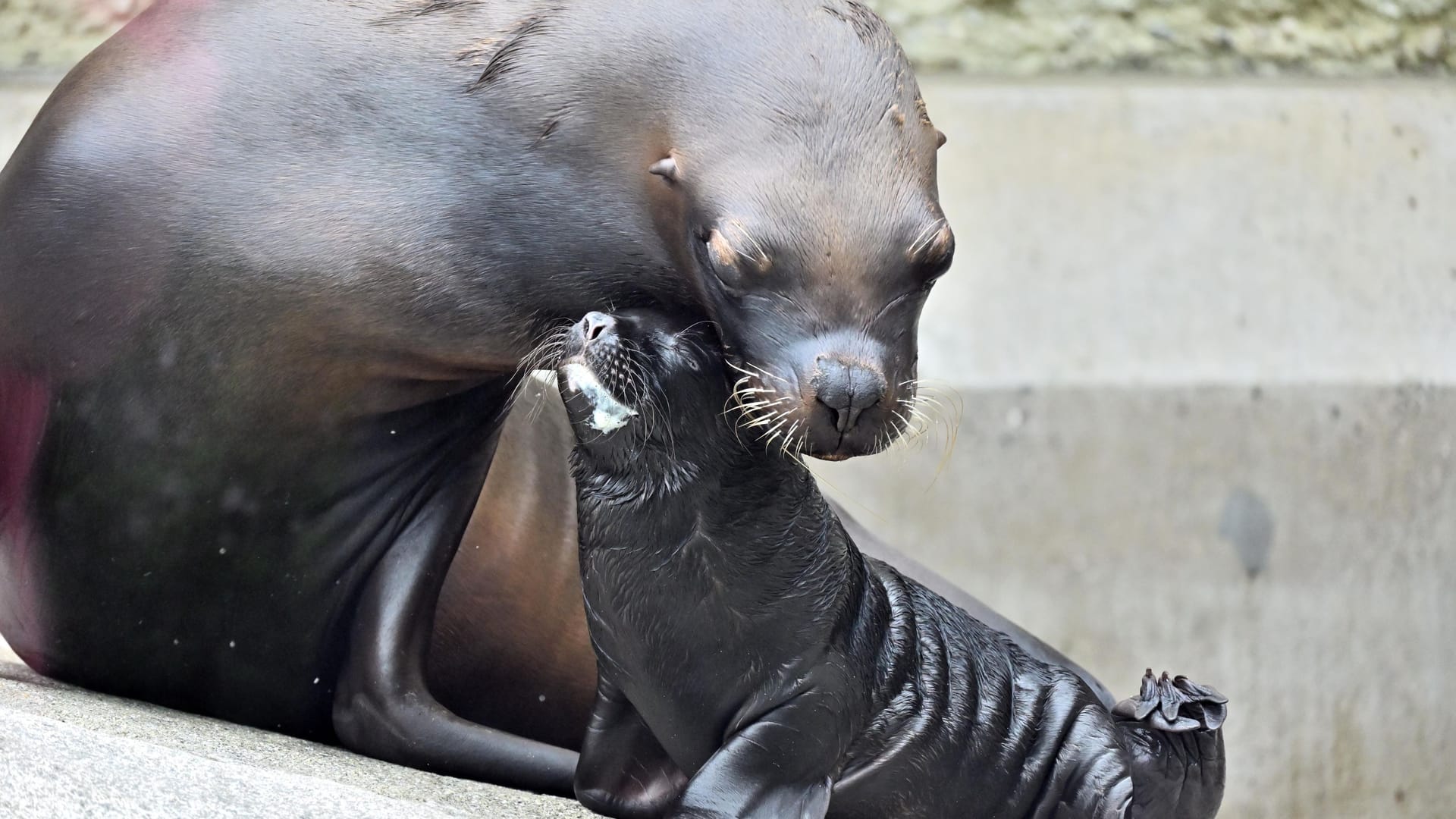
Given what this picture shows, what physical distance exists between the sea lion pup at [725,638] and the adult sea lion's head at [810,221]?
0.34ft

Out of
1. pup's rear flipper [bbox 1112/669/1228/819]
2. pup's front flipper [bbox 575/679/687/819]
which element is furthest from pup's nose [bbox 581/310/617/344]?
pup's rear flipper [bbox 1112/669/1228/819]

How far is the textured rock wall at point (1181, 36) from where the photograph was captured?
4.70 metres

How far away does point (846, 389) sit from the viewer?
1.69 metres

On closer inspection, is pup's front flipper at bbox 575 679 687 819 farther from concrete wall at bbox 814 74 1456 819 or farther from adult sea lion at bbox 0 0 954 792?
concrete wall at bbox 814 74 1456 819

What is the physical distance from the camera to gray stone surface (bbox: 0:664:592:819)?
1.63 m

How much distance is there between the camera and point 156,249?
2.16m

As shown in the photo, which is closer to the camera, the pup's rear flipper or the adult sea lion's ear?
the adult sea lion's ear

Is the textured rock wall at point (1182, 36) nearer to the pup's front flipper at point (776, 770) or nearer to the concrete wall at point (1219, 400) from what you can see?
the concrete wall at point (1219, 400)

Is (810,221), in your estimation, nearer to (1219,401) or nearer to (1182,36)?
(1219,401)

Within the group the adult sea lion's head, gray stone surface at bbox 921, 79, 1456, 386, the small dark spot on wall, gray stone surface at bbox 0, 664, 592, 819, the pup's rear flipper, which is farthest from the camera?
the small dark spot on wall

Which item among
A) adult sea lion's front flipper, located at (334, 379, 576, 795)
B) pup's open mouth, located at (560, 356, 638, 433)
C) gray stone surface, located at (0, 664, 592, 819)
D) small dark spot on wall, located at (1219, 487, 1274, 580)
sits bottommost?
small dark spot on wall, located at (1219, 487, 1274, 580)

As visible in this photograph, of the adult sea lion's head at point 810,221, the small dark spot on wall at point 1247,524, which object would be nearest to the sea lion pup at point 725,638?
the adult sea lion's head at point 810,221

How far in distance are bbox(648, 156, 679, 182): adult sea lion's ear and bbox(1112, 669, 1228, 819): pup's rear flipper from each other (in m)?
0.95

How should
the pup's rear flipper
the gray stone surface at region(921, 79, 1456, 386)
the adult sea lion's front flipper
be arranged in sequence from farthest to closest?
A: 1. the gray stone surface at region(921, 79, 1456, 386)
2. the adult sea lion's front flipper
3. the pup's rear flipper
